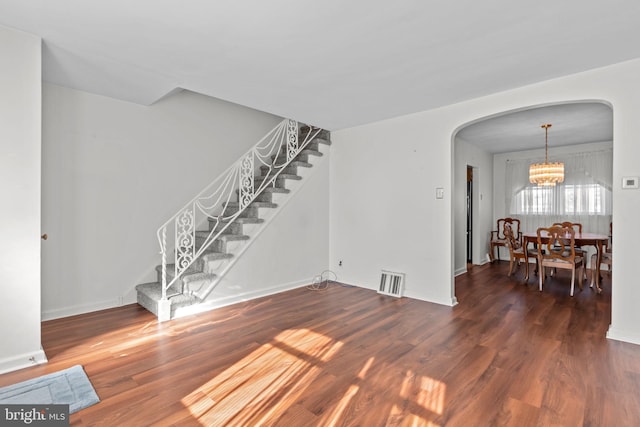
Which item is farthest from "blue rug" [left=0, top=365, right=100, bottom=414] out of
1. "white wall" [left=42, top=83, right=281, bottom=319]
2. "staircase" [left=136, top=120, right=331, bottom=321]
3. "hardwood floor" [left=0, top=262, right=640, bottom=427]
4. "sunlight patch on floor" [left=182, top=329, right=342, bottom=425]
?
"white wall" [left=42, top=83, right=281, bottom=319]

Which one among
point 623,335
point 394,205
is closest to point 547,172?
point 394,205

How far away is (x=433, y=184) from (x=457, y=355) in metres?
2.27

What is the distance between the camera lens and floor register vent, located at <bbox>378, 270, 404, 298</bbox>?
4424 millimetres

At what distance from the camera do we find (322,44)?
253 centimetres

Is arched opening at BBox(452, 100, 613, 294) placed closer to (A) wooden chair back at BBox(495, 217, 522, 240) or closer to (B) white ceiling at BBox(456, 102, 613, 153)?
(B) white ceiling at BBox(456, 102, 613, 153)

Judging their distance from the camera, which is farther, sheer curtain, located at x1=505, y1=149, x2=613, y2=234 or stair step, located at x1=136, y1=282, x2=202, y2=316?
sheer curtain, located at x1=505, y1=149, x2=613, y2=234

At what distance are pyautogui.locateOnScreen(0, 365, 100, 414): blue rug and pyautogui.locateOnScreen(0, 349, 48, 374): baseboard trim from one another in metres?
0.30

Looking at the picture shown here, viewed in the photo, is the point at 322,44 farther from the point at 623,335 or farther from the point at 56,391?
the point at 623,335

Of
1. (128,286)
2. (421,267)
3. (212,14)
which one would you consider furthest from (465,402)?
(128,286)

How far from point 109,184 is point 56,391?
250 centimetres

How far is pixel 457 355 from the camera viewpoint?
2.62 meters

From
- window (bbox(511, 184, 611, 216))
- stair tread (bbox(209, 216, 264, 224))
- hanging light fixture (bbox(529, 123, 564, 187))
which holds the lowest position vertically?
stair tread (bbox(209, 216, 264, 224))

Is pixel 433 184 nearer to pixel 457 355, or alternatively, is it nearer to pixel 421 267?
pixel 421 267

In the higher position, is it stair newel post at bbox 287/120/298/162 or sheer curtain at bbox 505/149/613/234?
stair newel post at bbox 287/120/298/162
